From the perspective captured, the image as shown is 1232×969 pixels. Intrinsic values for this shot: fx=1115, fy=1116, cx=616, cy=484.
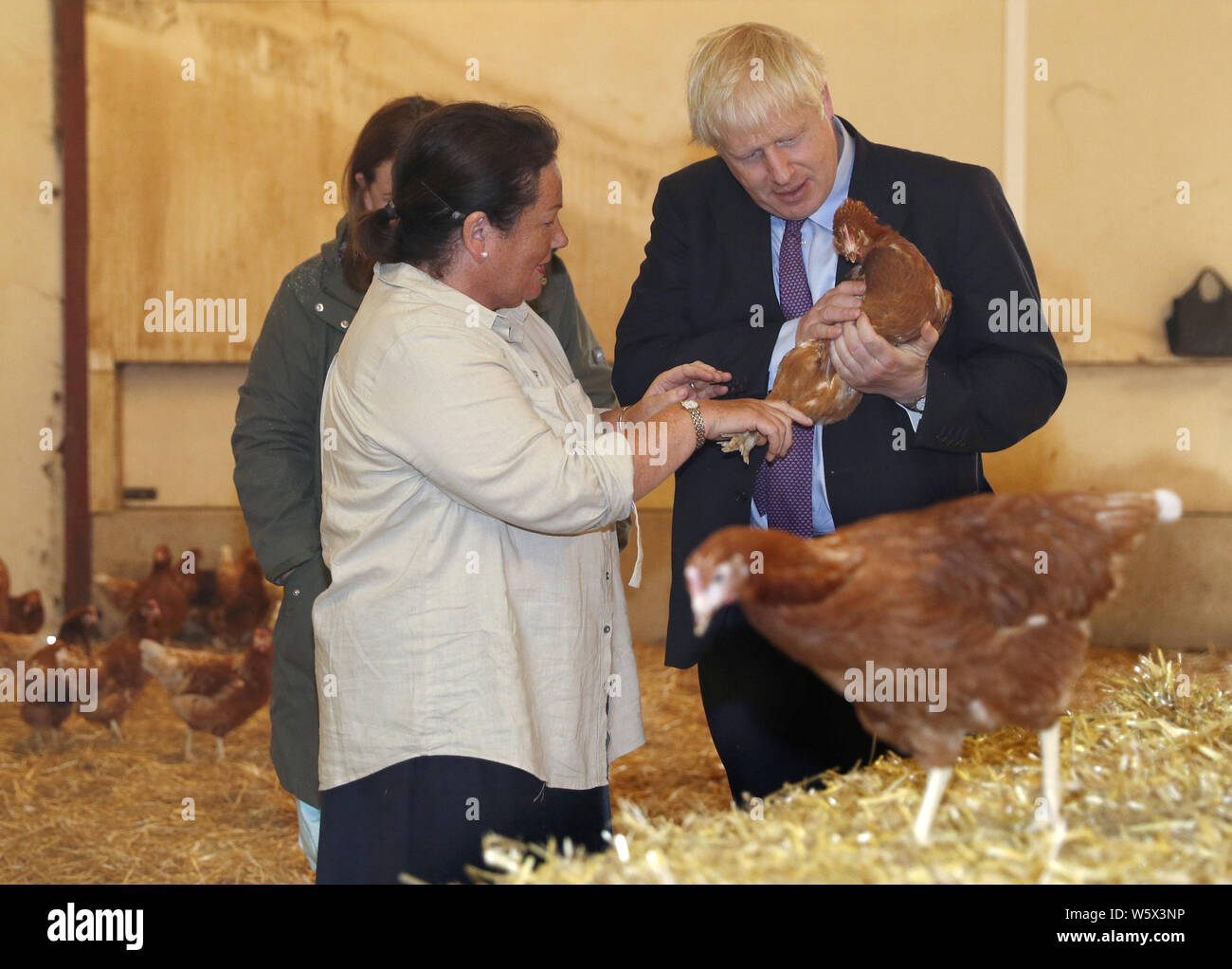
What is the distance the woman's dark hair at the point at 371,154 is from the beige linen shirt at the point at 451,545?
594 millimetres

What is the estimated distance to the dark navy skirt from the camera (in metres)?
1.83

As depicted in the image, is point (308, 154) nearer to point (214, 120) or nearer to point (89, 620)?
point (214, 120)

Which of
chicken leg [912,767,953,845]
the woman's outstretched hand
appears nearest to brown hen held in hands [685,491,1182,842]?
chicken leg [912,767,953,845]

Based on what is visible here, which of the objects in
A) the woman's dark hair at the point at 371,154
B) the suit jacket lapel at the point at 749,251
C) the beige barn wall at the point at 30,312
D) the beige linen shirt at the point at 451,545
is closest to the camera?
the beige linen shirt at the point at 451,545

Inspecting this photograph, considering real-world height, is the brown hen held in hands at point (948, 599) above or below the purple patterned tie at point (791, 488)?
below

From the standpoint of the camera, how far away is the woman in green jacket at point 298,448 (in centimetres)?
256

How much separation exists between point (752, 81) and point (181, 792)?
11.7ft

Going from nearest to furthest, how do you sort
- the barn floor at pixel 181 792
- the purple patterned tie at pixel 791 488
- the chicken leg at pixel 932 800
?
1. the chicken leg at pixel 932 800
2. the purple patterned tie at pixel 791 488
3. the barn floor at pixel 181 792

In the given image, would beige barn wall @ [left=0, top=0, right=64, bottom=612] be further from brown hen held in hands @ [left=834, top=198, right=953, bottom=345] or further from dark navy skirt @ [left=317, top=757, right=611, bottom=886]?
brown hen held in hands @ [left=834, top=198, right=953, bottom=345]

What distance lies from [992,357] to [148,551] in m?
4.79

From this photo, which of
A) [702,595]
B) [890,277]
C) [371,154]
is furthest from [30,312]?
[702,595]

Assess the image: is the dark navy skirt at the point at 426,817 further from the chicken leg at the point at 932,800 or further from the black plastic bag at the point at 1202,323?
the black plastic bag at the point at 1202,323

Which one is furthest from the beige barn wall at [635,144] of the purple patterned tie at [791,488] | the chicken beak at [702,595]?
the chicken beak at [702,595]

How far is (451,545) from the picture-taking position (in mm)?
1828
